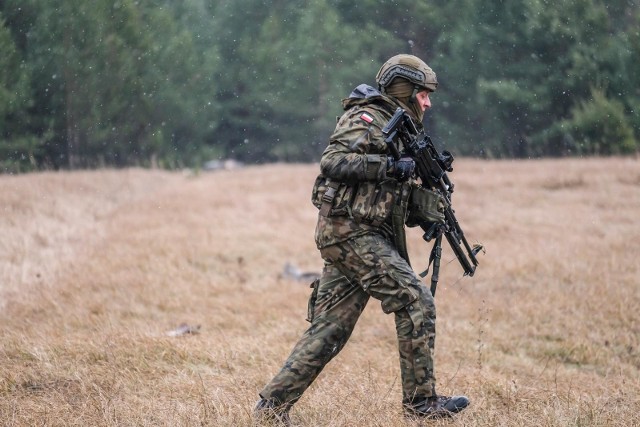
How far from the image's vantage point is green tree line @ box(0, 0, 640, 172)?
26.1 metres

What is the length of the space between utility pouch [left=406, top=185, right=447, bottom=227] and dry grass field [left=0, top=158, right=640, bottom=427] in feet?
3.53

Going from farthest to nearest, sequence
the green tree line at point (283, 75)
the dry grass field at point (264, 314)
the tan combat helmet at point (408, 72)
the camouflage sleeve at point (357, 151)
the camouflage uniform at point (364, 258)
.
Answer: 1. the green tree line at point (283, 75)
2. the dry grass field at point (264, 314)
3. the tan combat helmet at point (408, 72)
4. the camouflage uniform at point (364, 258)
5. the camouflage sleeve at point (357, 151)

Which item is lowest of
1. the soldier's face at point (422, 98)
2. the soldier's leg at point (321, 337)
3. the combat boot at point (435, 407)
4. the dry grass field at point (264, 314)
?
the dry grass field at point (264, 314)

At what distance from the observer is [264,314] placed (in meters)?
7.89

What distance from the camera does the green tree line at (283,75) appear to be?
2609 cm

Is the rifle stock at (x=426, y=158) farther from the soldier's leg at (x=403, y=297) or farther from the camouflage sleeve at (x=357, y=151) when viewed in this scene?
the soldier's leg at (x=403, y=297)

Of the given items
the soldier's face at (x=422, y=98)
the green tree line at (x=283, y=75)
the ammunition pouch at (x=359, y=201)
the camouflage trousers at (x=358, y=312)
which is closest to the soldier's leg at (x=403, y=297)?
the camouflage trousers at (x=358, y=312)

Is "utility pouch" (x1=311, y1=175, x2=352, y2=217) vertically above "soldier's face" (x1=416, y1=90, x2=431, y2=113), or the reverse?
"soldier's face" (x1=416, y1=90, x2=431, y2=113)

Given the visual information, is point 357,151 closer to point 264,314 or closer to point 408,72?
point 408,72

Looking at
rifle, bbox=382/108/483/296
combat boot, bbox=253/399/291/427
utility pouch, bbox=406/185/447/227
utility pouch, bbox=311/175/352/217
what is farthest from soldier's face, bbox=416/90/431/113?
combat boot, bbox=253/399/291/427

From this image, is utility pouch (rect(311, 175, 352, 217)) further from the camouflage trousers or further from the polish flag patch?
the polish flag patch

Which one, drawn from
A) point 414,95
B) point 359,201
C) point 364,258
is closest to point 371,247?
point 364,258

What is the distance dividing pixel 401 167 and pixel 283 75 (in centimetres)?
3935

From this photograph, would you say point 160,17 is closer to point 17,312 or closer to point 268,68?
point 268,68
